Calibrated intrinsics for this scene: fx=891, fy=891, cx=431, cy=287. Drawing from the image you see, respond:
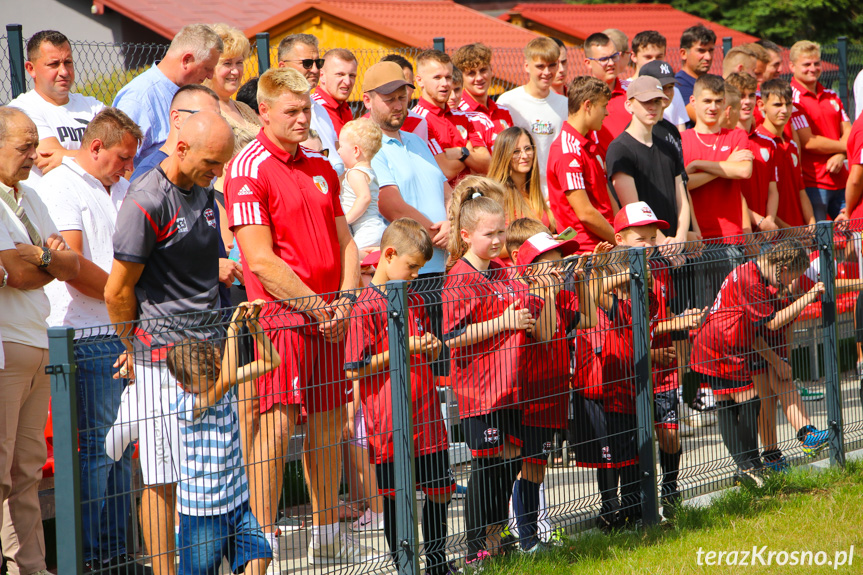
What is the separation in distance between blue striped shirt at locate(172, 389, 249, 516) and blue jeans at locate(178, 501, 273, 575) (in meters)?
0.05

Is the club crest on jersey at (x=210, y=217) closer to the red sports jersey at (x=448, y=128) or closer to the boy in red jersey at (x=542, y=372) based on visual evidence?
the boy in red jersey at (x=542, y=372)

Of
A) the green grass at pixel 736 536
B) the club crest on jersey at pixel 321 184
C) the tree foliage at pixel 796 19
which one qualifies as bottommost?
the green grass at pixel 736 536

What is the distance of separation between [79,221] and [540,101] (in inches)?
166

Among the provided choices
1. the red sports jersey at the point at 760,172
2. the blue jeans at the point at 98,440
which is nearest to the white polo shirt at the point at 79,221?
the blue jeans at the point at 98,440

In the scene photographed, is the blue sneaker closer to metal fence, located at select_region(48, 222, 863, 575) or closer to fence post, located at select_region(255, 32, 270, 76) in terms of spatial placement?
metal fence, located at select_region(48, 222, 863, 575)

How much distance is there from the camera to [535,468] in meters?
4.59

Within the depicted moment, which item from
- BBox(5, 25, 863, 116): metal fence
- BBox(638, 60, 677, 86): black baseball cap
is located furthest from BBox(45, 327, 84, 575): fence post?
BBox(638, 60, 677, 86): black baseball cap

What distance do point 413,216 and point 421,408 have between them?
6.83ft

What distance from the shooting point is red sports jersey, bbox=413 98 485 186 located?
272 inches

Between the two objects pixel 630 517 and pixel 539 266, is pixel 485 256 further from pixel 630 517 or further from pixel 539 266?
pixel 630 517

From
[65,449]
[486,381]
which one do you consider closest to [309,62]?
[486,381]

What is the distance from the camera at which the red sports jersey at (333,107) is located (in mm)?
6586

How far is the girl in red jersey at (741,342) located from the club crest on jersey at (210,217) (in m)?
2.87

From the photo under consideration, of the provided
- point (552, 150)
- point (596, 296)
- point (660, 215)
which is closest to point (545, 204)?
point (552, 150)
